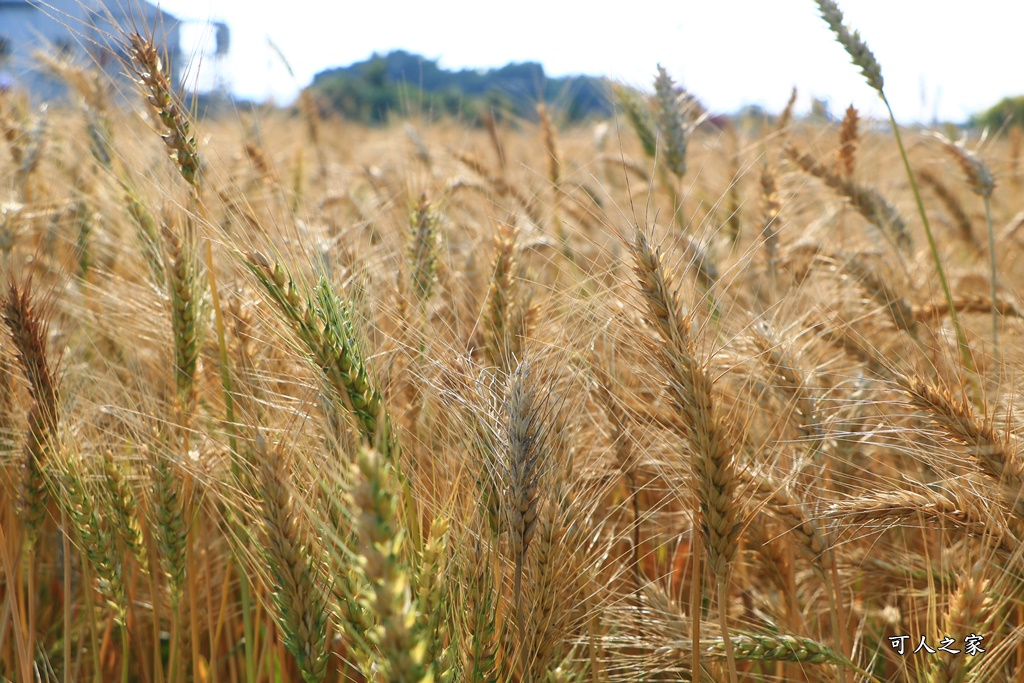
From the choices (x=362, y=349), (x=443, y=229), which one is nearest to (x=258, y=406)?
(x=362, y=349)

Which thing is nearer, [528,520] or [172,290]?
[528,520]

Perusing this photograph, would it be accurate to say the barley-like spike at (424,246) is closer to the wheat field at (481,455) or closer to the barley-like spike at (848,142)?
the wheat field at (481,455)

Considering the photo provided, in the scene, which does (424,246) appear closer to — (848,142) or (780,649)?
(780,649)

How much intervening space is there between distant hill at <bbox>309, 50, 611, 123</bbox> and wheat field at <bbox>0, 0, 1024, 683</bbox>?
1.27 m

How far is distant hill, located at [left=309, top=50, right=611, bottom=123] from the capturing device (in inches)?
147

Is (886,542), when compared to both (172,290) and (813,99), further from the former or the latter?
(813,99)

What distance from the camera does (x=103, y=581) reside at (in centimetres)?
115

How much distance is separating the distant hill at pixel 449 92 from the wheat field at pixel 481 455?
4.16ft

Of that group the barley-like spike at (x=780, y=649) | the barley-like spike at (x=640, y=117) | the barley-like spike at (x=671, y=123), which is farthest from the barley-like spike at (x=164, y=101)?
the barley-like spike at (x=640, y=117)

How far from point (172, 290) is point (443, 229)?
0.76 meters

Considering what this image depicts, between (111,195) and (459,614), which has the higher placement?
(111,195)

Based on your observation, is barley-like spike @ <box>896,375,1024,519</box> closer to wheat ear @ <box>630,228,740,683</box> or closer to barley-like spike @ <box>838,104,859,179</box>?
wheat ear @ <box>630,228,740,683</box>

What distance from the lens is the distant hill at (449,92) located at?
3723mm

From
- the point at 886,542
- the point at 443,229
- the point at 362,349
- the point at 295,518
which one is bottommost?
the point at 886,542
